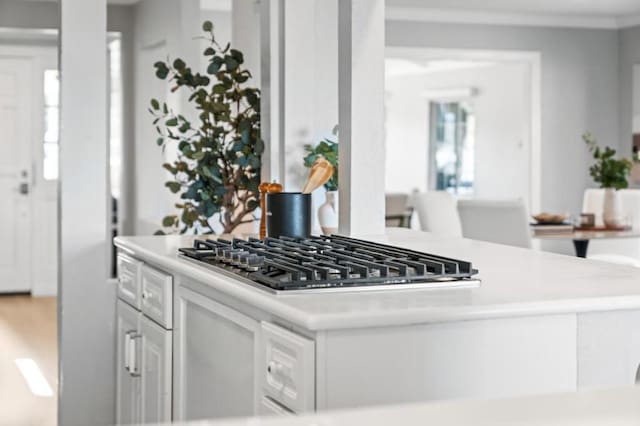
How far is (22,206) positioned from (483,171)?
636 centimetres

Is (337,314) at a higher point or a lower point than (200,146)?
lower

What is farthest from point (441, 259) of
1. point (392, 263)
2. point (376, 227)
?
point (376, 227)

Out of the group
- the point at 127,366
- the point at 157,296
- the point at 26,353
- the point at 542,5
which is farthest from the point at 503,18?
the point at 157,296

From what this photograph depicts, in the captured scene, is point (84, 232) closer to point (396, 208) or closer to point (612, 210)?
point (612, 210)

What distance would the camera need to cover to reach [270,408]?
1.85 meters

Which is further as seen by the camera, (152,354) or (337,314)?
(152,354)

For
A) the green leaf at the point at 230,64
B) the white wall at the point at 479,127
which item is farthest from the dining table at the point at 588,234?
the white wall at the point at 479,127

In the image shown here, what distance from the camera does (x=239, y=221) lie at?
4156 millimetres

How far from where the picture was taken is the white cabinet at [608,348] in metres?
1.83

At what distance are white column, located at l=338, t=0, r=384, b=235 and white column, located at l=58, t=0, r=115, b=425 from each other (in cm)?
93

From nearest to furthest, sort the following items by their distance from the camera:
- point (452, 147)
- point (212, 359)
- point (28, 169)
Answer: point (212, 359) < point (28, 169) < point (452, 147)

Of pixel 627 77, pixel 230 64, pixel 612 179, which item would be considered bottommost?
pixel 612 179

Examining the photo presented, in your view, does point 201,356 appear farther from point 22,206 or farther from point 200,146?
point 22,206

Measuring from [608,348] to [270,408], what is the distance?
650mm
